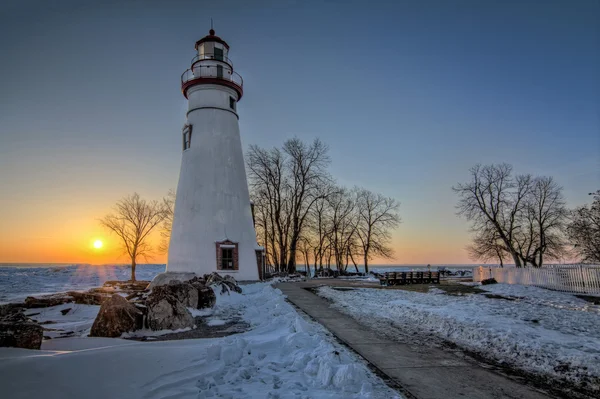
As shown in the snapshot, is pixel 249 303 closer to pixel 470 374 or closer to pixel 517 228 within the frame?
pixel 470 374

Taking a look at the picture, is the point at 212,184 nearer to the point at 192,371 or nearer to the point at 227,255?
the point at 227,255

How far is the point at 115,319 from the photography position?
7793 mm

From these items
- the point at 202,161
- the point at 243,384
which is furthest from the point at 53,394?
the point at 202,161

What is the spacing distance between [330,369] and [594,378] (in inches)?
154

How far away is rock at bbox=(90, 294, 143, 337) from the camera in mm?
7641

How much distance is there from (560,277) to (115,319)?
21.5 m

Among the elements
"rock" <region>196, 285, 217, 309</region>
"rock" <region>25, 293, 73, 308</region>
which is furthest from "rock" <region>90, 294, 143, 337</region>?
"rock" <region>25, 293, 73, 308</region>

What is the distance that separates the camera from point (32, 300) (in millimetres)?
12500

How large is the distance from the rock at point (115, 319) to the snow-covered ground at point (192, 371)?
1.31m

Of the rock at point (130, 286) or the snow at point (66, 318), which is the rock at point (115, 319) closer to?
the snow at point (66, 318)

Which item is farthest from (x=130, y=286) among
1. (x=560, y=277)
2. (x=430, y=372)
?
(x=560, y=277)

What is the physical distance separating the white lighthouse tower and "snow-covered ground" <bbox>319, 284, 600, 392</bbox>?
34.1 feet

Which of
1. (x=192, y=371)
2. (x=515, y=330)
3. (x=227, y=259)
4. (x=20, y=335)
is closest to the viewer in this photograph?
(x=192, y=371)

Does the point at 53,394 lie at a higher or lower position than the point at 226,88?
lower
